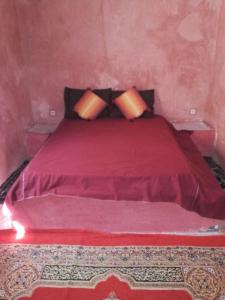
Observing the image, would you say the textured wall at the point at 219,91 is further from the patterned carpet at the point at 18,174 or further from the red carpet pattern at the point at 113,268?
the red carpet pattern at the point at 113,268

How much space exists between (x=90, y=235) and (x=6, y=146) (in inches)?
58.7

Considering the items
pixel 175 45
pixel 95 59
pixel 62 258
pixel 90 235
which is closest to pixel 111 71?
pixel 95 59

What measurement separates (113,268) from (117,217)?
419 millimetres

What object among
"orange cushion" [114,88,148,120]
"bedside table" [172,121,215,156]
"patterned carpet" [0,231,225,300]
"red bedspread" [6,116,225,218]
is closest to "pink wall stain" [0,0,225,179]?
"bedside table" [172,121,215,156]

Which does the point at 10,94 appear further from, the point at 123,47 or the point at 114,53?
the point at 123,47

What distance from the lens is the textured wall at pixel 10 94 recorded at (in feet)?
9.19

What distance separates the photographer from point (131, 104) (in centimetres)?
329

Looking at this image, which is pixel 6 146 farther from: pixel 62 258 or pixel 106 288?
pixel 106 288

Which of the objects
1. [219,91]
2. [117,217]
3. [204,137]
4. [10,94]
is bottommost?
[117,217]

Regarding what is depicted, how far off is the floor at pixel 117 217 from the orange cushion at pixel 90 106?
1.53 metres

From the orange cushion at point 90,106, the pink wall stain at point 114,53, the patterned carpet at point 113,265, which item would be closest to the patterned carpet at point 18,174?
the pink wall stain at point 114,53

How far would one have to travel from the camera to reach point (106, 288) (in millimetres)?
1633

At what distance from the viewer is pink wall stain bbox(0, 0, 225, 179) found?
10.2 ft

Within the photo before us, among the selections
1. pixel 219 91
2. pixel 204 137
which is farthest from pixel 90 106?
pixel 219 91
